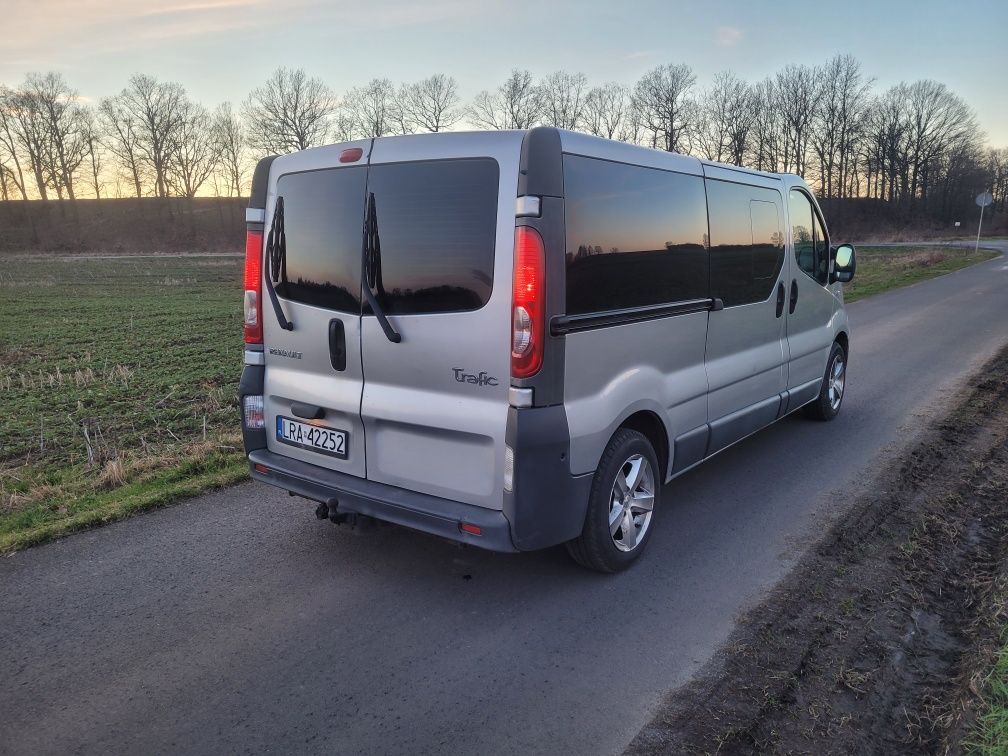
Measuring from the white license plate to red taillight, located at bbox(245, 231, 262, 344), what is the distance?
0.53m

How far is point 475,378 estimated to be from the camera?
338cm

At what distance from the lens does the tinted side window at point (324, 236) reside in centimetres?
371

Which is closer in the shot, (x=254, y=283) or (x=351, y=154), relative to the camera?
(x=351, y=154)

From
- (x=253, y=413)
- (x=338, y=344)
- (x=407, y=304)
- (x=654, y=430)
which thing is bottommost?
(x=654, y=430)

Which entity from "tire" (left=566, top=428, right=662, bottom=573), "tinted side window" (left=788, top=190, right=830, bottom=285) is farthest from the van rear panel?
"tinted side window" (left=788, top=190, right=830, bottom=285)

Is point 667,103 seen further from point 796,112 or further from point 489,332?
point 489,332

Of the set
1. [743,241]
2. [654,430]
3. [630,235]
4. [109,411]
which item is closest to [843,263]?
[743,241]

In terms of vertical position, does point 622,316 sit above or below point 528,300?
below

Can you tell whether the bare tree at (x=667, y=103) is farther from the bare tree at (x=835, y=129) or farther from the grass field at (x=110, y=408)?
the grass field at (x=110, y=408)

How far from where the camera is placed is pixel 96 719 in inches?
110

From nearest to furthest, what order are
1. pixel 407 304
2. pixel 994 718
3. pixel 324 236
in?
pixel 994 718
pixel 407 304
pixel 324 236

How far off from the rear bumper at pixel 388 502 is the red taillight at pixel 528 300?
28.4 inches

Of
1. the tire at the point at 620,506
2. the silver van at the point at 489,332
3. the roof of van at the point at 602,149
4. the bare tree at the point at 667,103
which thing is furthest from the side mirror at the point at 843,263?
the bare tree at the point at 667,103

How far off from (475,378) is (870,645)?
210 centimetres
